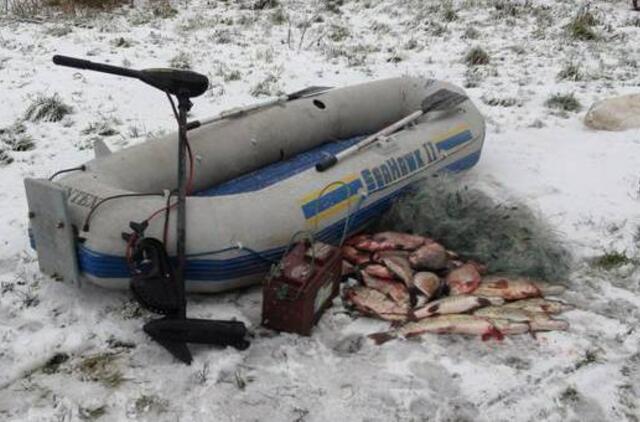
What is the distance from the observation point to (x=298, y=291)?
3289 mm

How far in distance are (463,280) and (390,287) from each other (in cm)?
43

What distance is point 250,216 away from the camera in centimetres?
361

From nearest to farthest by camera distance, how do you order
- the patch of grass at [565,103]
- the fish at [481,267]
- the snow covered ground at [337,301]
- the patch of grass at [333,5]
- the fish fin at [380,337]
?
the snow covered ground at [337,301], the fish fin at [380,337], the fish at [481,267], the patch of grass at [565,103], the patch of grass at [333,5]

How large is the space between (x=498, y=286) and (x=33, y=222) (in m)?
2.62

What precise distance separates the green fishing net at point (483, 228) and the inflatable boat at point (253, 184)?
206 mm

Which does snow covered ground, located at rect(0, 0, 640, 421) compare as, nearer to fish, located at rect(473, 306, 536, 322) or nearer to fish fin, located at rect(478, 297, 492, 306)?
fish, located at rect(473, 306, 536, 322)

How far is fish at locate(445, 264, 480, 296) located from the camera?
146 inches

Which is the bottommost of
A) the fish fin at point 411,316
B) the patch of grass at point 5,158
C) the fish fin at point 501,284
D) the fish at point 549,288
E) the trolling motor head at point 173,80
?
the patch of grass at point 5,158

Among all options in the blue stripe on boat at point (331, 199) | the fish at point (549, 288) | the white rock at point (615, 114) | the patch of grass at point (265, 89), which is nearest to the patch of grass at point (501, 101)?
the white rock at point (615, 114)

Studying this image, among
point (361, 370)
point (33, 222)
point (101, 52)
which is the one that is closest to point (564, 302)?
point (361, 370)

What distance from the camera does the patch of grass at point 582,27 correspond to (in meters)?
8.97

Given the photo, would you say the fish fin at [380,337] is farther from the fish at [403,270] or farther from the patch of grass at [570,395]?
the patch of grass at [570,395]

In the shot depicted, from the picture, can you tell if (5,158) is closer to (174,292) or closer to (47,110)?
(47,110)

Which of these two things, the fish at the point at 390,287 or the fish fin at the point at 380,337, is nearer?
the fish fin at the point at 380,337
